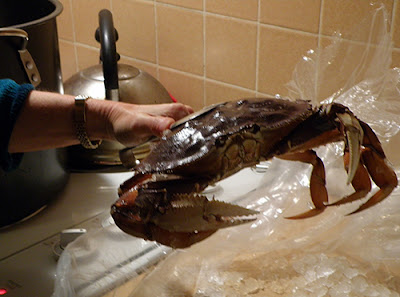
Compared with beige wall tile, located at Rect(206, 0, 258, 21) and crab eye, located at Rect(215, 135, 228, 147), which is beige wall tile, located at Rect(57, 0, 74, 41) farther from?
crab eye, located at Rect(215, 135, 228, 147)

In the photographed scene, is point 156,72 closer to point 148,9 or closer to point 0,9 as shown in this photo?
point 148,9

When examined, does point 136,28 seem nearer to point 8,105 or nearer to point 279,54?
point 279,54

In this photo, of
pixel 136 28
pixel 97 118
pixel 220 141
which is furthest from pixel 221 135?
pixel 136 28

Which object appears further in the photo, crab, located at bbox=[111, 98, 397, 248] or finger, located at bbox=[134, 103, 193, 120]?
finger, located at bbox=[134, 103, 193, 120]

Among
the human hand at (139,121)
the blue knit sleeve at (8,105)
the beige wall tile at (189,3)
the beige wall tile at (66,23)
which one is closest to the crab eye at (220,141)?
the human hand at (139,121)

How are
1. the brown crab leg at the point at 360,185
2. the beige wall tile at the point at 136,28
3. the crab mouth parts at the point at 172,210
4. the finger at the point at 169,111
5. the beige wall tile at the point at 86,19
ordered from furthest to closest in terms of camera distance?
the beige wall tile at the point at 86,19 → the beige wall tile at the point at 136,28 → the finger at the point at 169,111 → the brown crab leg at the point at 360,185 → the crab mouth parts at the point at 172,210

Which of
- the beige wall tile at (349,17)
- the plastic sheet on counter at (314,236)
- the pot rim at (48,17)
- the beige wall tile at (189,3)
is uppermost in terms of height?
the pot rim at (48,17)

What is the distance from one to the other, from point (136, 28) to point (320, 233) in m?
0.74

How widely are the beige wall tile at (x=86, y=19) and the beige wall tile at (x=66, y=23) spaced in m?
0.02

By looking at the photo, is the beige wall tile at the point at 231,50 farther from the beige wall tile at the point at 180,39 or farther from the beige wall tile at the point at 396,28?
the beige wall tile at the point at 396,28

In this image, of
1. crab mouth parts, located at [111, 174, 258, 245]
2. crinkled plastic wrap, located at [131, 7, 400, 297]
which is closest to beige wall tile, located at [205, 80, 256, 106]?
crinkled plastic wrap, located at [131, 7, 400, 297]

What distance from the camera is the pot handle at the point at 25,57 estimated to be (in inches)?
34.4

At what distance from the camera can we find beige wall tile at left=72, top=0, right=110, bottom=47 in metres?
1.52

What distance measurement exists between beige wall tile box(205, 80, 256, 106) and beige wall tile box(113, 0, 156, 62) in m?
0.18
